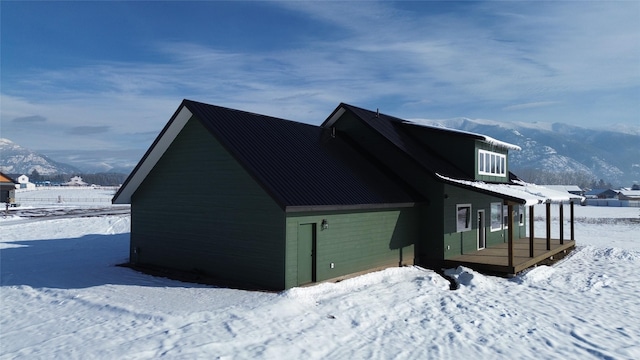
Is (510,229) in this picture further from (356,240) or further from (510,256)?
(356,240)

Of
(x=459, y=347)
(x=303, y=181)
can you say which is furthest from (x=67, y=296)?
(x=459, y=347)

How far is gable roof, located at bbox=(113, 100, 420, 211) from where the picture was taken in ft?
42.7

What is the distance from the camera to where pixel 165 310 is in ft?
34.1

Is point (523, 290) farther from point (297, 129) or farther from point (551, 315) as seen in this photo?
point (297, 129)

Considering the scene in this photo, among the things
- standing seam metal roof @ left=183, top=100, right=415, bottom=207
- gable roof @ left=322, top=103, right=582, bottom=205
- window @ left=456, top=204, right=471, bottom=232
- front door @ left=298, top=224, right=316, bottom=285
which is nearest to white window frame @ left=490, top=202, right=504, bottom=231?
gable roof @ left=322, top=103, right=582, bottom=205

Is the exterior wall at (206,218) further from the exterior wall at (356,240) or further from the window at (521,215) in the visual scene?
the window at (521,215)

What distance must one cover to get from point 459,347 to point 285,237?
17.5ft

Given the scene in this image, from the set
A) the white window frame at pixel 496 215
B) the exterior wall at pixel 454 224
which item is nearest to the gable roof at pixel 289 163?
the exterior wall at pixel 454 224

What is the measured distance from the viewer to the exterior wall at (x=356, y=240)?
41.1 ft

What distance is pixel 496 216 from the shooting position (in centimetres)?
2205

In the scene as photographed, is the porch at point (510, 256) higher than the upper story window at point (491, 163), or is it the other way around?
the upper story window at point (491, 163)

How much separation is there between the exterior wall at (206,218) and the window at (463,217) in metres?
9.17

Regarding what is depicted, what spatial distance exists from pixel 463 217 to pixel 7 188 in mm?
62456

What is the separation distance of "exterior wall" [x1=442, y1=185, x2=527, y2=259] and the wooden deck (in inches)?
13.4
